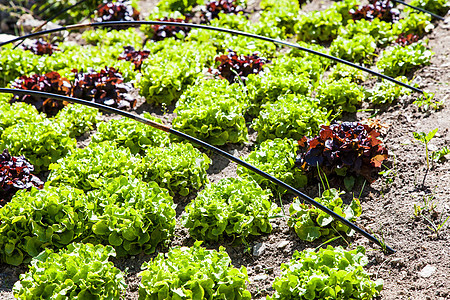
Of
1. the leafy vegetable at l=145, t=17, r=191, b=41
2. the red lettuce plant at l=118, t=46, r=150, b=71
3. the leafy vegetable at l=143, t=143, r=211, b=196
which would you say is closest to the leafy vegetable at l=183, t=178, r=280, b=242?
the leafy vegetable at l=143, t=143, r=211, b=196

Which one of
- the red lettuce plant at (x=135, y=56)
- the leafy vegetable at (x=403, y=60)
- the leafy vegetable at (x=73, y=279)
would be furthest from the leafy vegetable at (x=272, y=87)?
the leafy vegetable at (x=73, y=279)

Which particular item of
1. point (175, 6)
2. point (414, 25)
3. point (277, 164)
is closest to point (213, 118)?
point (277, 164)

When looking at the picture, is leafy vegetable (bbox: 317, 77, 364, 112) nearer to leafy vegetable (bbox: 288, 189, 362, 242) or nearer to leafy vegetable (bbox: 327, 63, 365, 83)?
leafy vegetable (bbox: 327, 63, 365, 83)

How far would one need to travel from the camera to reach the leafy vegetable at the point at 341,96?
5500 mm

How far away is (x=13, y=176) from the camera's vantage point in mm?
4754

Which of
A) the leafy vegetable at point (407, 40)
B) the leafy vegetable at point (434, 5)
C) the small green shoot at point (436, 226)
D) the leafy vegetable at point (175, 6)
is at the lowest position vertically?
the small green shoot at point (436, 226)

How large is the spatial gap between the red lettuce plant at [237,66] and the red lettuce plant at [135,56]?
1.30 metres

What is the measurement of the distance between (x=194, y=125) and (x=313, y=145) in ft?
4.78

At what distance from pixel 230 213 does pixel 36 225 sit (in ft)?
5.70

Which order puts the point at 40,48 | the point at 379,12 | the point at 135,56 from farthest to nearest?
the point at 40,48 < the point at 379,12 < the point at 135,56

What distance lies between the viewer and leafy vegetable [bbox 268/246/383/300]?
3.31 m

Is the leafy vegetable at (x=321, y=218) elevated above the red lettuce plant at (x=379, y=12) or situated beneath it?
situated beneath

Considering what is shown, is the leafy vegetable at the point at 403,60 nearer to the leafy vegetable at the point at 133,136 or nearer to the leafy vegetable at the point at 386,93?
the leafy vegetable at the point at 386,93

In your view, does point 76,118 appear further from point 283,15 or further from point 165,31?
point 283,15
